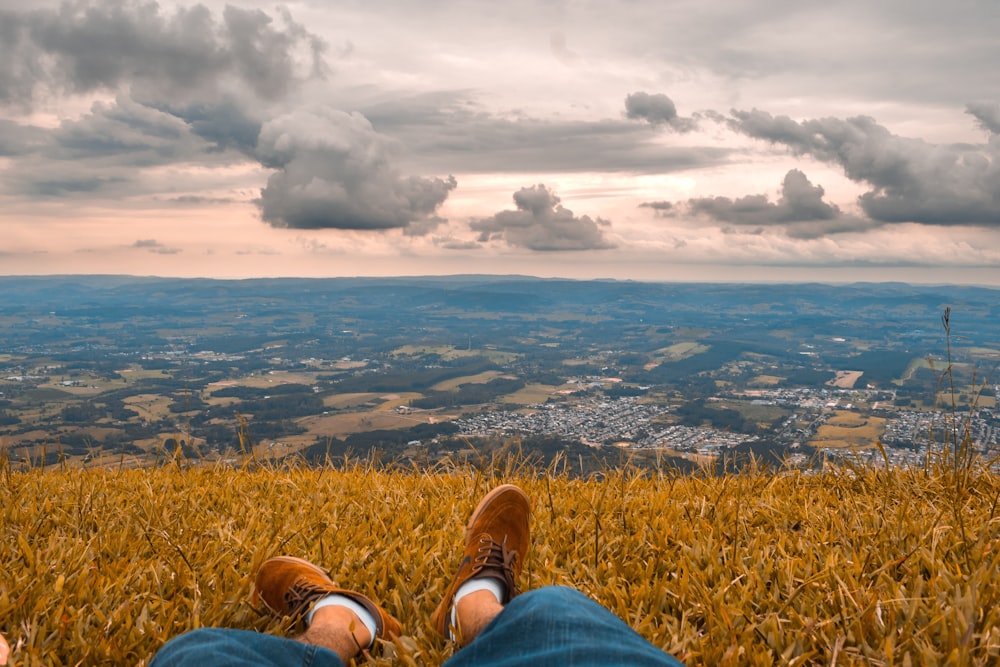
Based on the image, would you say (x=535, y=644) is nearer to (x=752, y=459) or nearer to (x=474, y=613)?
(x=474, y=613)

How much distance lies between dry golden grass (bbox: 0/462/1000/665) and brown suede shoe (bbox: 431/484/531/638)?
127mm

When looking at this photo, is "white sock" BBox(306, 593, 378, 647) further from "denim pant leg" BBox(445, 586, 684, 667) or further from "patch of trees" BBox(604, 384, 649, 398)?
"patch of trees" BBox(604, 384, 649, 398)

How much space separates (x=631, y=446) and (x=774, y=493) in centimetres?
141

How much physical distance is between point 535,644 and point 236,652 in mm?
1067

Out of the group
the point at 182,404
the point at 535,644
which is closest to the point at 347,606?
the point at 535,644

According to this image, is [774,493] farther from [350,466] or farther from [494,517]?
[350,466]

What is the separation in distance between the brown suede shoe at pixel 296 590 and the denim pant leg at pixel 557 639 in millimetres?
956

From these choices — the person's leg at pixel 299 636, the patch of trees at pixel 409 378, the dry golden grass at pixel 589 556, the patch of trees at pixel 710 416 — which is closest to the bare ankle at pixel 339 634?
the person's leg at pixel 299 636

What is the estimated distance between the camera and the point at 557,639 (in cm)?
189

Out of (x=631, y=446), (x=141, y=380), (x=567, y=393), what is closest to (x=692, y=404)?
(x=567, y=393)

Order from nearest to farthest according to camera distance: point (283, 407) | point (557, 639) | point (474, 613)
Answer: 1. point (557, 639)
2. point (474, 613)
3. point (283, 407)

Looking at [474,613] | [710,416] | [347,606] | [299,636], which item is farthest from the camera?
[710,416]

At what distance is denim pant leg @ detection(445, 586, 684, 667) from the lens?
1.82m

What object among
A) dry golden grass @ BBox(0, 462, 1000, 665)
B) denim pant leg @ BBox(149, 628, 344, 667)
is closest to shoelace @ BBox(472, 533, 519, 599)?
dry golden grass @ BBox(0, 462, 1000, 665)
